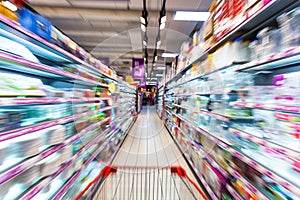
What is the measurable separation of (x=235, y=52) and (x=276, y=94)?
0.63 m

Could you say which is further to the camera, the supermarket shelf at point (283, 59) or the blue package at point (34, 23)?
the blue package at point (34, 23)

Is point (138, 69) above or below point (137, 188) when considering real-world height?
above

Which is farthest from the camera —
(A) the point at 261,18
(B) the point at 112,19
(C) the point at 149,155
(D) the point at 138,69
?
(D) the point at 138,69

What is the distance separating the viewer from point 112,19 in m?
4.68

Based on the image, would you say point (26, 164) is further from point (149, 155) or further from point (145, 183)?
point (149, 155)

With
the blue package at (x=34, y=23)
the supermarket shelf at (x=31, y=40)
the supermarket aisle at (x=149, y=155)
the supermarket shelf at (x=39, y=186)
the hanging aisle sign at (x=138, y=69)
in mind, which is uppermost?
the hanging aisle sign at (x=138, y=69)

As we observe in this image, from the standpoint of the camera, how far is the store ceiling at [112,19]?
385cm

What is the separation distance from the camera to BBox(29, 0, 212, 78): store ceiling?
3.85 m

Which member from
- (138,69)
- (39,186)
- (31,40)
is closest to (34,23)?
(31,40)

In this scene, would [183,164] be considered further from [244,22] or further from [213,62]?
[244,22]

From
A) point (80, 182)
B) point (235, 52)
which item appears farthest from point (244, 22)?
point (80, 182)

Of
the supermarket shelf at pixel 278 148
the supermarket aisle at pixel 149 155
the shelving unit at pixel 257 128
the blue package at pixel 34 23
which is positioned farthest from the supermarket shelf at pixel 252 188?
the blue package at pixel 34 23

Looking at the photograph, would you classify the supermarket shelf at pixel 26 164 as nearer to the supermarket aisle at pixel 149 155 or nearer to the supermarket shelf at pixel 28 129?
the supermarket shelf at pixel 28 129

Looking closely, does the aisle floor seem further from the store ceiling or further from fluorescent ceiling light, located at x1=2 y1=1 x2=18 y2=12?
the store ceiling
